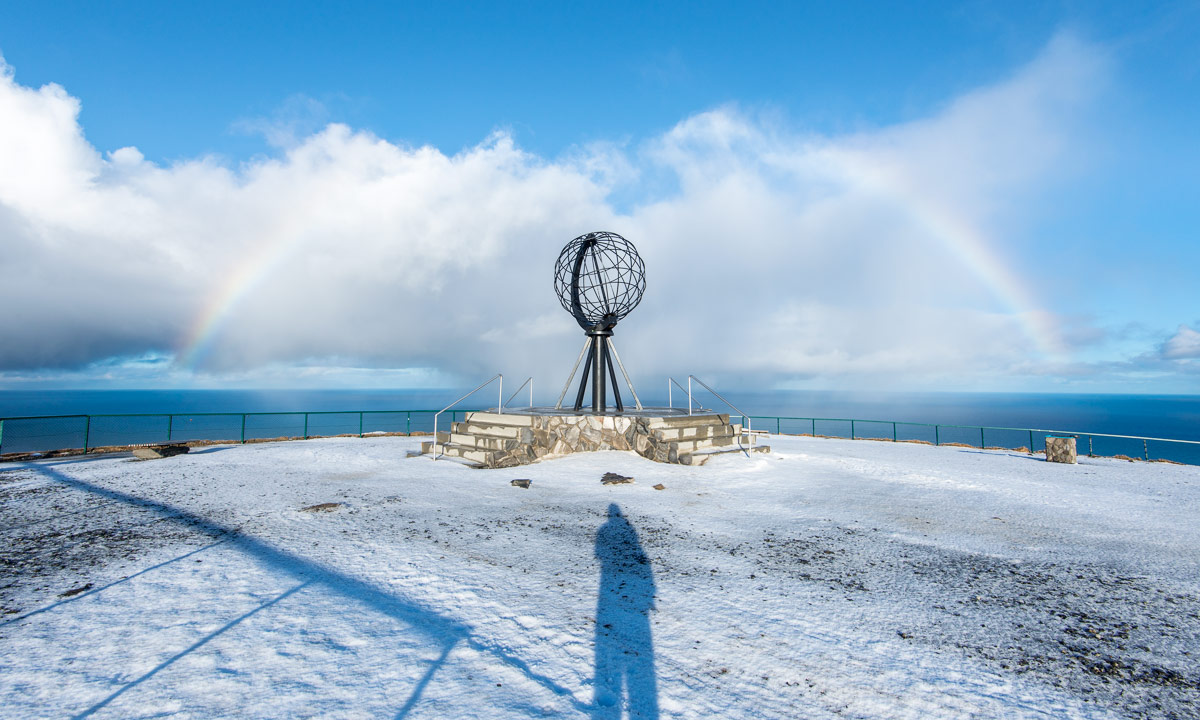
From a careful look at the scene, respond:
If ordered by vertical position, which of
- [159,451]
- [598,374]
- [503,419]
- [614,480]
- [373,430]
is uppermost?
[598,374]

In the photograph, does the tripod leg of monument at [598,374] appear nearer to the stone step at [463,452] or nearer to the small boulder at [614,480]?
the stone step at [463,452]

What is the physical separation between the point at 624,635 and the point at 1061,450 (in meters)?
18.7

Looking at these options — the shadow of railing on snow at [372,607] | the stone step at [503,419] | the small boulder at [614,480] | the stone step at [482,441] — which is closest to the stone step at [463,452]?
the stone step at [482,441]

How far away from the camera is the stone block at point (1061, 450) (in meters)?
16.5

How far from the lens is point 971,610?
17.9 ft

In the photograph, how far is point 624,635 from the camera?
4840 mm

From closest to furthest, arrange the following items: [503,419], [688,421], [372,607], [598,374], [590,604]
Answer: [372,607]
[590,604]
[503,419]
[688,421]
[598,374]

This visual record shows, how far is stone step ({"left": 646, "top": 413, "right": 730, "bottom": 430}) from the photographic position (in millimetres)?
16109

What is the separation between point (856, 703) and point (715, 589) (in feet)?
7.23

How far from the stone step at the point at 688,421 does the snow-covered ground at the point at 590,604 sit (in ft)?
17.0

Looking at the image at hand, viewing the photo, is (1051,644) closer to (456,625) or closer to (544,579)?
(544,579)

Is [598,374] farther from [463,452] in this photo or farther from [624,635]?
[624,635]

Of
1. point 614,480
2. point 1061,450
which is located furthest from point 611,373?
point 1061,450

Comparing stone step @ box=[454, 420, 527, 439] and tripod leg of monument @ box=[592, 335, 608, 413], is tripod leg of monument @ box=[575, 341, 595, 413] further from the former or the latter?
stone step @ box=[454, 420, 527, 439]
